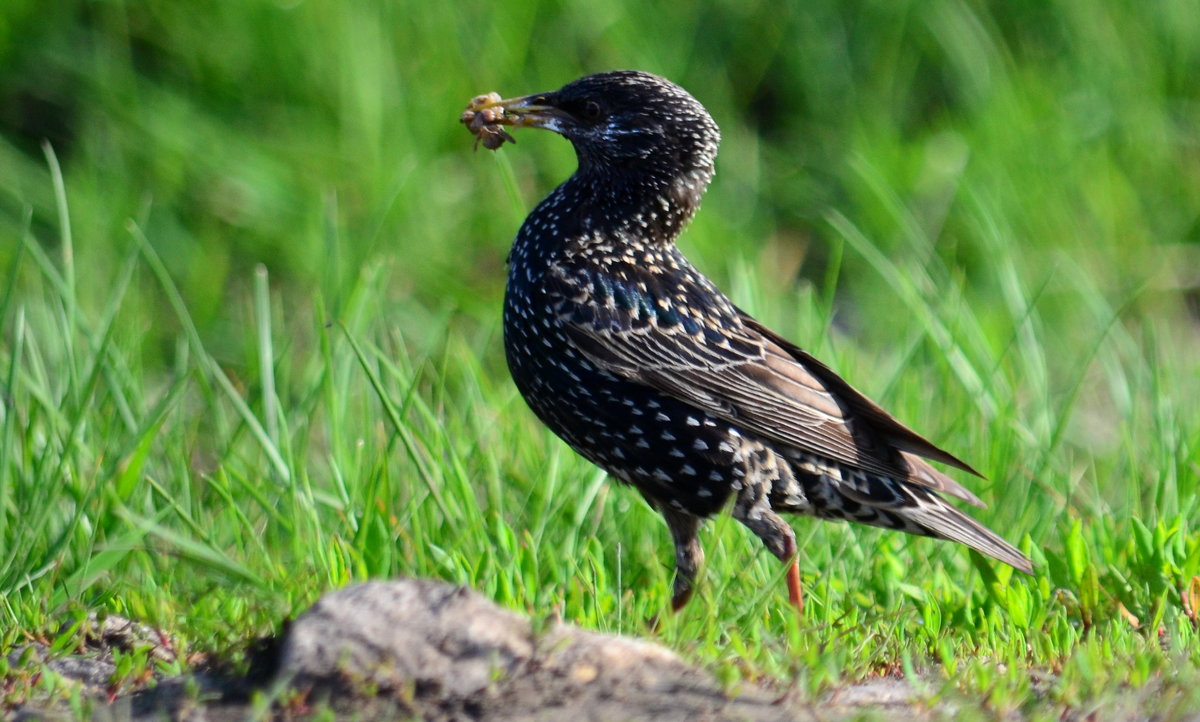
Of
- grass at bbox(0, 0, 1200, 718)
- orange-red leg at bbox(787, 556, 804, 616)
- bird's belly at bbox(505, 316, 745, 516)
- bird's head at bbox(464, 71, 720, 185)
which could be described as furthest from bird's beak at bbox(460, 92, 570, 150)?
orange-red leg at bbox(787, 556, 804, 616)

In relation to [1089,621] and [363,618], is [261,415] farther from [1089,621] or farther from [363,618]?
[1089,621]

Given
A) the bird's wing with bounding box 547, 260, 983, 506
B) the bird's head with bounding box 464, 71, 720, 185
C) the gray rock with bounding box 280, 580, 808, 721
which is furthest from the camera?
the bird's head with bounding box 464, 71, 720, 185

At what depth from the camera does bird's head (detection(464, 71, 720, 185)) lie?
15.7 feet

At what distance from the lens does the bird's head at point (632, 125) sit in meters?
4.77

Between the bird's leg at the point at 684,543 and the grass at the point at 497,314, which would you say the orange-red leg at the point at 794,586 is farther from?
the bird's leg at the point at 684,543

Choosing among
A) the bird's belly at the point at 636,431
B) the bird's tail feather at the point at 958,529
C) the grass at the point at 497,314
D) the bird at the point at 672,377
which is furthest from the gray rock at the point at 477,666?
the bird's tail feather at the point at 958,529

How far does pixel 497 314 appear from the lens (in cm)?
607

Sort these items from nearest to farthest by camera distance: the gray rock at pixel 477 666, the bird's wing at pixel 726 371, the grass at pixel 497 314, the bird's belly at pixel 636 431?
1. the gray rock at pixel 477 666
2. the grass at pixel 497 314
3. the bird's belly at pixel 636 431
4. the bird's wing at pixel 726 371

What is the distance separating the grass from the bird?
0.71 ft

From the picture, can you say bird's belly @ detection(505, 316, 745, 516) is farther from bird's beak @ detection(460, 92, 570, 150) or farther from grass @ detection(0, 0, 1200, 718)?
bird's beak @ detection(460, 92, 570, 150)

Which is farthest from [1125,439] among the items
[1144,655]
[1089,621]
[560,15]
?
[560,15]

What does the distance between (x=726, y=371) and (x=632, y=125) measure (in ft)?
2.89

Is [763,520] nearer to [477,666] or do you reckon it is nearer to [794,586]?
[794,586]

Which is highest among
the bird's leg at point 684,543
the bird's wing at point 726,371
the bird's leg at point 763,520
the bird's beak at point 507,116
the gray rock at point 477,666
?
the bird's beak at point 507,116
